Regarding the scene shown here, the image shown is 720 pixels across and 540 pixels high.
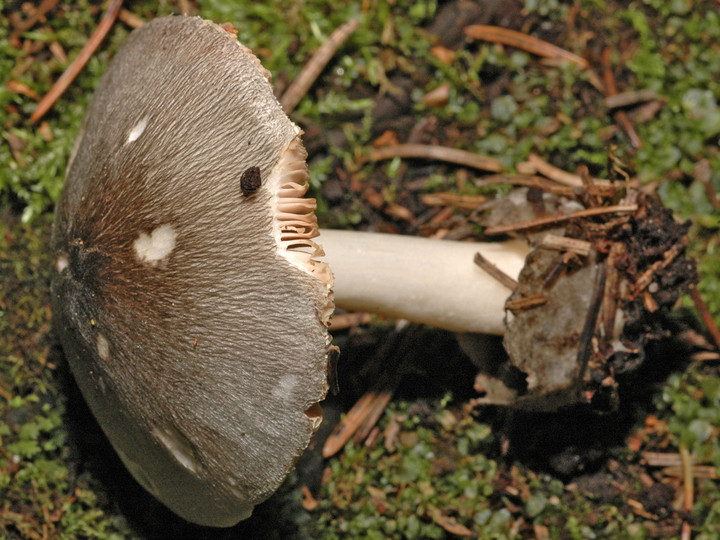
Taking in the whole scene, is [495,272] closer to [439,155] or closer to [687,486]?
[439,155]

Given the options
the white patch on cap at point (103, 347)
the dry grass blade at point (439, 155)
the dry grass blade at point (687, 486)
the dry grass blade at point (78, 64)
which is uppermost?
the dry grass blade at point (78, 64)

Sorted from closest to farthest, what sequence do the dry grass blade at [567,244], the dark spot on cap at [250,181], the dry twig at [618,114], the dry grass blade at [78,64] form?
the dark spot on cap at [250,181] → the dry grass blade at [567,244] → the dry grass blade at [78,64] → the dry twig at [618,114]

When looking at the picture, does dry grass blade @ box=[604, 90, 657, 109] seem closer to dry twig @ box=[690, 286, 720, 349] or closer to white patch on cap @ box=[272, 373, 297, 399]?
dry twig @ box=[690, 286, 720, 349]

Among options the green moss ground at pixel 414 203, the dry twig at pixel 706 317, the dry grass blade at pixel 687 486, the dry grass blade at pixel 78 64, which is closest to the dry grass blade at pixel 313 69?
the green moss ground at pixel 414 203

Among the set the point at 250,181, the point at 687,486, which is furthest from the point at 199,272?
the point at 687,486

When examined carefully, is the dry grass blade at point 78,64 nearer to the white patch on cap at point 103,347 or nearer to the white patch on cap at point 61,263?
the white patch on cap at point 61,263

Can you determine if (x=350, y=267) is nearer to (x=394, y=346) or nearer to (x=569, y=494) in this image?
(x=394, y=346)

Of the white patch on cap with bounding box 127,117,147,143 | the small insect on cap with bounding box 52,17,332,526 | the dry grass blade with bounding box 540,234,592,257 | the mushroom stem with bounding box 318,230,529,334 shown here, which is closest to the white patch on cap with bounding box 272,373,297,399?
the small insect on cap with bounding box 52,17,332,526
